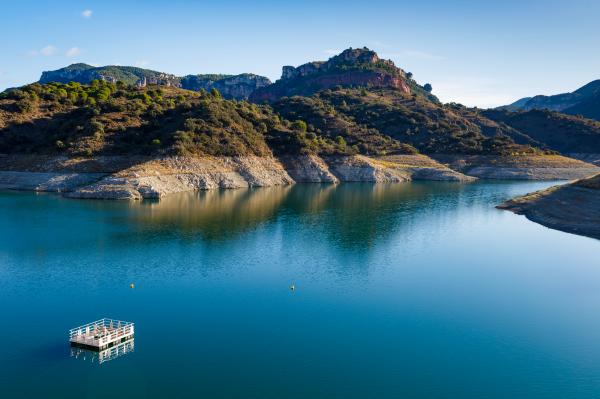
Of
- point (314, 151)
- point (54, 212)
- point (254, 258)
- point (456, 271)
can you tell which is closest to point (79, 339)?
point (254, 258)

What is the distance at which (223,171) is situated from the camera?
122 m

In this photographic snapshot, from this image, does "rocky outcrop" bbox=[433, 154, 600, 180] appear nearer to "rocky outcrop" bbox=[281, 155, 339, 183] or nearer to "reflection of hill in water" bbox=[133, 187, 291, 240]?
"rocky outcrop" bbox=[281, 155, 339, 183]

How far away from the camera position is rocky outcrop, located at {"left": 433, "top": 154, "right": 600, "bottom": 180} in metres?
161

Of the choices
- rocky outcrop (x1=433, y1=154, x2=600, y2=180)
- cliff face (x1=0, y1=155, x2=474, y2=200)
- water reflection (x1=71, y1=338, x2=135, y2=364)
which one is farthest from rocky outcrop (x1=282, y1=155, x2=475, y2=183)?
water reflection (x1=71, y1=338, x2=135, y2=364)

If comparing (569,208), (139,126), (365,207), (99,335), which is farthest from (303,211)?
(99,335)

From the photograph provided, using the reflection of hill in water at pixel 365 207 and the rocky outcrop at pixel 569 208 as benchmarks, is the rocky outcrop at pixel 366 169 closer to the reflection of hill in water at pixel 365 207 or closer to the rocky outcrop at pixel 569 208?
the reflection of hill in water at pixel 365 207

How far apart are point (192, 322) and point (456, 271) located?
29.9 metres

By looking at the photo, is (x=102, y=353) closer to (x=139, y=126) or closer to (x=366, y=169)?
(x=139, y=126)

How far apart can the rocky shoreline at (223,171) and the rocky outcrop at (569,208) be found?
58.6 metres

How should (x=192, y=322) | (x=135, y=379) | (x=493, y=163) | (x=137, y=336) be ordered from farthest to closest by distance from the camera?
(x=493, y=163), (x=192, y=322), (x=137, y=336), (x=135, y=379)

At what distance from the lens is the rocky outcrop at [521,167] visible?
529 ft

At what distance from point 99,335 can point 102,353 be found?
126 cm

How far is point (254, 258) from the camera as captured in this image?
185 feet

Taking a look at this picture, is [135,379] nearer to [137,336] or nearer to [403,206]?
[137,336]
